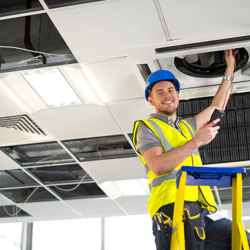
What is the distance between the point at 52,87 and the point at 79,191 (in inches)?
98.9

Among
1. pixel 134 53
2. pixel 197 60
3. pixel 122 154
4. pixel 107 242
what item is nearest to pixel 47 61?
pixel 134 53

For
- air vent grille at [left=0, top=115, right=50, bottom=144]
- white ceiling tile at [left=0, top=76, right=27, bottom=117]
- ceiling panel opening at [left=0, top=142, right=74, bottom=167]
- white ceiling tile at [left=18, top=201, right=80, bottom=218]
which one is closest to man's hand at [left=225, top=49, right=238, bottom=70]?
white ceiling tile at [left=0, top=76, right=27, bottom=117]

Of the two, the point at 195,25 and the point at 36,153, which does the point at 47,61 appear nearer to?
the point at 195,25

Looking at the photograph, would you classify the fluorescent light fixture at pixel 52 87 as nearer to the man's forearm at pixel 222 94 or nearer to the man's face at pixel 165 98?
the man's face at pixel 165 98

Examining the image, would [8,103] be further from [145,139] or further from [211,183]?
[211,183]

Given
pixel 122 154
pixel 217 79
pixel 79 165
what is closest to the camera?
pixel 217 79

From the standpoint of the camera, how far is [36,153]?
197 inches

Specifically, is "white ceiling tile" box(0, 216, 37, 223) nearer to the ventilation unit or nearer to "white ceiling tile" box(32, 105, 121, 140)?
"white ceiling tile" box(32, 105, 121, 140)

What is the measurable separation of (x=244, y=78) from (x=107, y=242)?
466 cm

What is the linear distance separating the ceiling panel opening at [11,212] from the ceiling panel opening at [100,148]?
2012 mm

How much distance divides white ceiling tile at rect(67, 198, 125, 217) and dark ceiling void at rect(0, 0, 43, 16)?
3.58m

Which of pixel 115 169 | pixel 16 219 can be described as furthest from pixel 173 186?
pixel 16 219

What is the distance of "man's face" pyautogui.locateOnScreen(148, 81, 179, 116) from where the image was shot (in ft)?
8.37

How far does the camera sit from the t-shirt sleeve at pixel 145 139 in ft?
7.48
